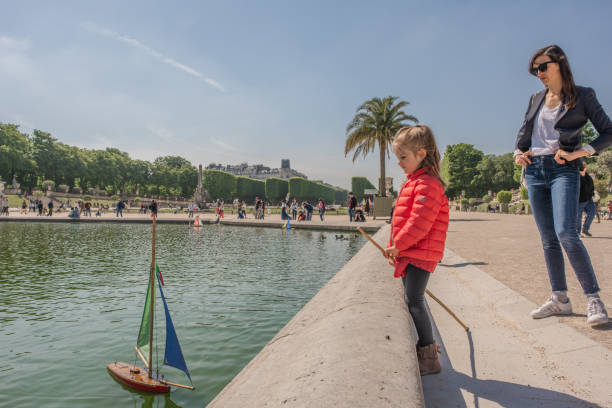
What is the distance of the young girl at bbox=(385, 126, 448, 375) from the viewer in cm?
208

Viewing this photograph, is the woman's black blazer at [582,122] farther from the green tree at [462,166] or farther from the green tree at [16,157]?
the green tree at [16,157]

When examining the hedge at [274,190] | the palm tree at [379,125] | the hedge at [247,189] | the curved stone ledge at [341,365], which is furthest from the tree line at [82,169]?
the curved stone ledge at [341,365]

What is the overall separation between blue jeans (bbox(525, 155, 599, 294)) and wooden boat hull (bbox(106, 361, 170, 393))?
3.50m

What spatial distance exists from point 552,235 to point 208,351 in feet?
11.9

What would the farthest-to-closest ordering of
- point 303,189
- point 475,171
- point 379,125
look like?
point 303,189, point 475,171, point 379,125

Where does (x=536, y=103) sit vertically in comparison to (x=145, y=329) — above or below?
above

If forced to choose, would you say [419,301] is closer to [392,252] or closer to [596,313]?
[392,252]

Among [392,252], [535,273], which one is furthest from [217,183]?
[392,252]

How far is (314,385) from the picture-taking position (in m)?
1.44

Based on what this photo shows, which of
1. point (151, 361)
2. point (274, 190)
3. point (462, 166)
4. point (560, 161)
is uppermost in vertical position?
point (462, 166)

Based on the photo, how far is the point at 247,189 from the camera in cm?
8738

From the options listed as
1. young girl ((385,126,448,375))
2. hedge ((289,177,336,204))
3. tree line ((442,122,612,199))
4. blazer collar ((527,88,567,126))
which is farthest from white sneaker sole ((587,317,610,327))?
hedge ((289,177,336,204))

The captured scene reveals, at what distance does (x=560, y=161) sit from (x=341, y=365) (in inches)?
88.9

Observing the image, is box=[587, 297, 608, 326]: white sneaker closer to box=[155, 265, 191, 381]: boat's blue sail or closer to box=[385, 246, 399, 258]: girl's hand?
box=[385, 246, 399, 258]: girl's hand
